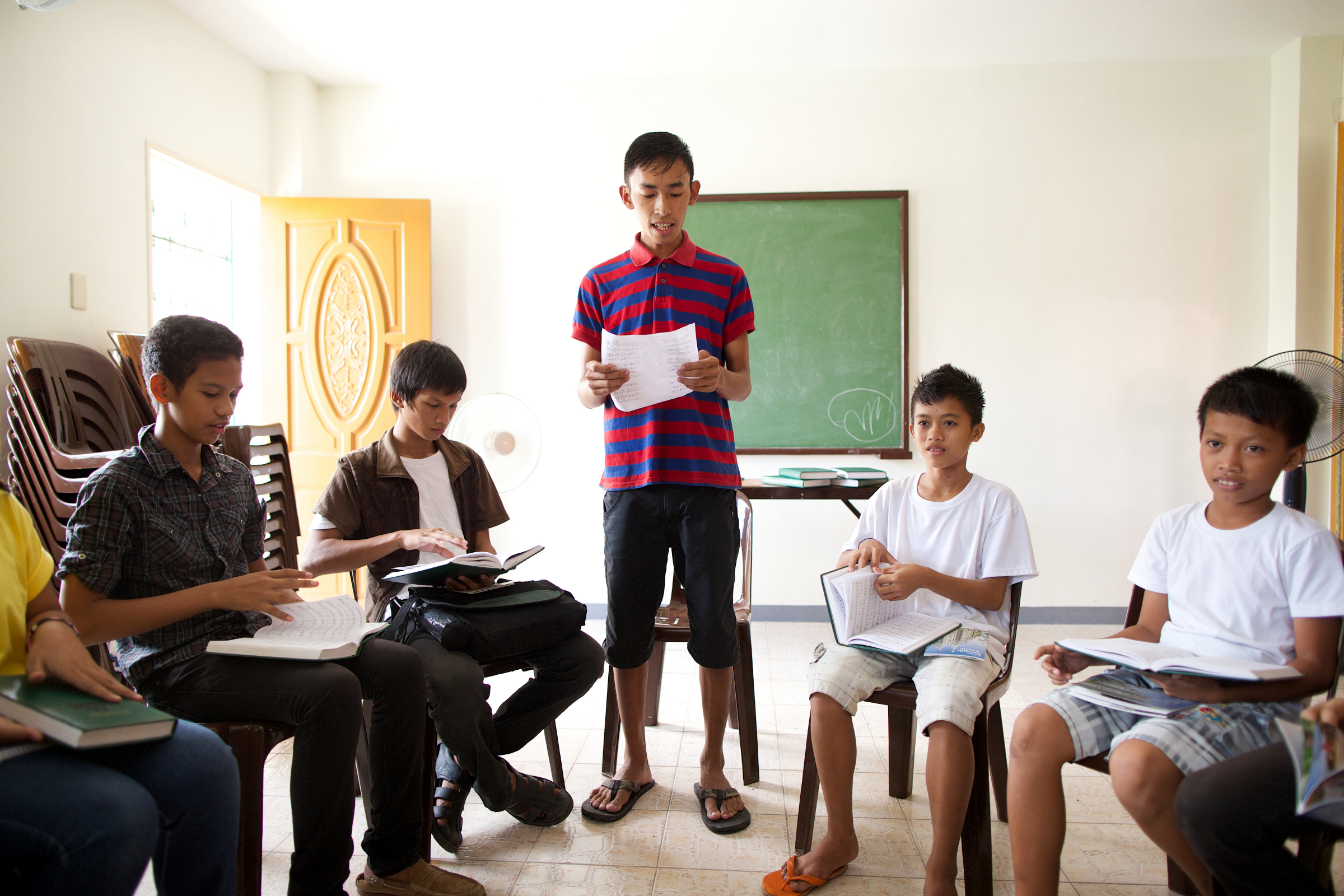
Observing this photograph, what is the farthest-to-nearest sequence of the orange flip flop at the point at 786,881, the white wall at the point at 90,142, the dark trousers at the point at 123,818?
the white wall at the point at 90,142 → the orange flip flop at the point at 786,881 → the dark trousers at the point at 123,818

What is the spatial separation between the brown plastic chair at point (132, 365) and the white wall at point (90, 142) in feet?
0.43

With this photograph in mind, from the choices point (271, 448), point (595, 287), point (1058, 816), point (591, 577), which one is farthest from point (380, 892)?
point (591, 577)

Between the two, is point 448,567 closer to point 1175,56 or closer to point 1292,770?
point 1292,770

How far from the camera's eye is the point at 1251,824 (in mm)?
1048

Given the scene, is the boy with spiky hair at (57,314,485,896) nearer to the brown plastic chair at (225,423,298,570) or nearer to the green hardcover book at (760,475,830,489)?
the brown plastic chair at (225,423,298,570)

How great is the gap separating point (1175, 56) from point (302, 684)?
14.4 feet

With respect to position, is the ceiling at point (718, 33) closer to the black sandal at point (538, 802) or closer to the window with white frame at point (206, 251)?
the window with white frame at point (206, 251)

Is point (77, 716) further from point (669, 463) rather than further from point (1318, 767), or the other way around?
point (1318, 767)

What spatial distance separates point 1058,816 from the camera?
1.27 m

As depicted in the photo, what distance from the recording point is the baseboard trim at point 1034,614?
12.4ft

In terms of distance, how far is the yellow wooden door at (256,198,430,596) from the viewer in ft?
12.2

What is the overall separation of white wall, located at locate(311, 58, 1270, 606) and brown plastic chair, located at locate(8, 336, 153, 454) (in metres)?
1.61

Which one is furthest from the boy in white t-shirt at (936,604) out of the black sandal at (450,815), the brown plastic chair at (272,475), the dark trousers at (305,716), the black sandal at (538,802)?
the brown plastic chair at (272,475)

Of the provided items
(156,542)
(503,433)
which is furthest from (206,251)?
(156,542)
